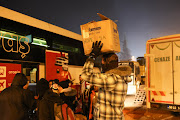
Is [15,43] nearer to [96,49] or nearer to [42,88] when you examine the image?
[42,88]

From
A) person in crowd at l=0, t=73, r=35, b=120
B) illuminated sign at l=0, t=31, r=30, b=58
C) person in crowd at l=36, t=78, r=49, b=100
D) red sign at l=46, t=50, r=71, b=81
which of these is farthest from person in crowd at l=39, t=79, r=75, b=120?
red sign at l=46, t=50, r=71, b=81

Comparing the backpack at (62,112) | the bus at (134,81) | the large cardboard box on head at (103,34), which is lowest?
the bus at (134,81)

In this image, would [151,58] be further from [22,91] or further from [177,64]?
[22,91]

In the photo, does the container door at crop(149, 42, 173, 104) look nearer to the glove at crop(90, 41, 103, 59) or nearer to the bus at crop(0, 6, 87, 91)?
the bus at crop(0, 6, 87, 91)

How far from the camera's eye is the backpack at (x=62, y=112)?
98.2 inches

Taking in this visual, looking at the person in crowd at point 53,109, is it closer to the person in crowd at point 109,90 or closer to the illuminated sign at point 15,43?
the person in crowd at point 109,90

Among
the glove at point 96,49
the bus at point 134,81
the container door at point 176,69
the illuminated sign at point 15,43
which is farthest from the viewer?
the bus at point 134,81

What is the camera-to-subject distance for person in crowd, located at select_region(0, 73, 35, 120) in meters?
2.98

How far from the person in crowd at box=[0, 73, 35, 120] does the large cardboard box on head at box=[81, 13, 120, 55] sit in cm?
169

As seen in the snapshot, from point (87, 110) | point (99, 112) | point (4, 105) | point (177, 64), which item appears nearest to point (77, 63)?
point (87, 110)

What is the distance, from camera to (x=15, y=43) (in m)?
4.52

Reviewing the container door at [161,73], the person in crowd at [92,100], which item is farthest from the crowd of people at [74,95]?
the container door at [161,73]

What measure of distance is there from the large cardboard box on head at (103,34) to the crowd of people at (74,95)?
11cm

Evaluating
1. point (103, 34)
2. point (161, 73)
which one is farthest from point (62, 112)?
point (161, 73)
